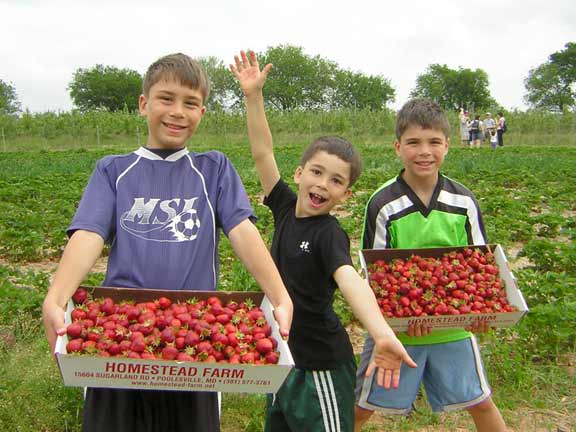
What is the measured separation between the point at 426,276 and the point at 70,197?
8.17 metres

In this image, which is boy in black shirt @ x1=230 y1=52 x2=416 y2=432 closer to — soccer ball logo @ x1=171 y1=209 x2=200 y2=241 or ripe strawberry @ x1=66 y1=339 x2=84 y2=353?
soccer ball logo @ x1=171 y1=209 x2=200 y2=241

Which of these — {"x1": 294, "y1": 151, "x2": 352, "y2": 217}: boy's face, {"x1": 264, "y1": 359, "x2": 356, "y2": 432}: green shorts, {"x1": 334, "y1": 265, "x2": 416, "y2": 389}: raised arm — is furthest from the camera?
{"x1": 294, "y1": 151, "x2": 352, "y2": 217}: boy's face

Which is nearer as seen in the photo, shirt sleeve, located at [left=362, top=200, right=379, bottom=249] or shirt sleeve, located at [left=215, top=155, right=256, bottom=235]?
shirt sleeve, located at [left=215, top=155, right=256, bottom=235]

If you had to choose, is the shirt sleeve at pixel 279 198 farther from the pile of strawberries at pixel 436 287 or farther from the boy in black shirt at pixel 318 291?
the pile of strawberries at pixel 436 287

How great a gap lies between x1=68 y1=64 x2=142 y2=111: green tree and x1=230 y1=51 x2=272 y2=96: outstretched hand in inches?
3247

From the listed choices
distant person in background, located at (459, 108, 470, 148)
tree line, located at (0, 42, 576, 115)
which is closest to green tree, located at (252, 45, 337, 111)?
tree line, located at (0, 42, 576, 115)

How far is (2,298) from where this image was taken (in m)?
4.48

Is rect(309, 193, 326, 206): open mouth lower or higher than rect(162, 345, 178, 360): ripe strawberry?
higher

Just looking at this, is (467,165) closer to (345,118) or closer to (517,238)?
(517,238)

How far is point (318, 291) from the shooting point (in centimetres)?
257

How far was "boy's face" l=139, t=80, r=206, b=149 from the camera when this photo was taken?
2219 millimetres

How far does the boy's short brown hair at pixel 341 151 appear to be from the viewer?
2.68 meters

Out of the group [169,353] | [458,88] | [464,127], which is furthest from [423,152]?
[458,88]

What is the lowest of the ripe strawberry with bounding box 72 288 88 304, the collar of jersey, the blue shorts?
the blue shorts
